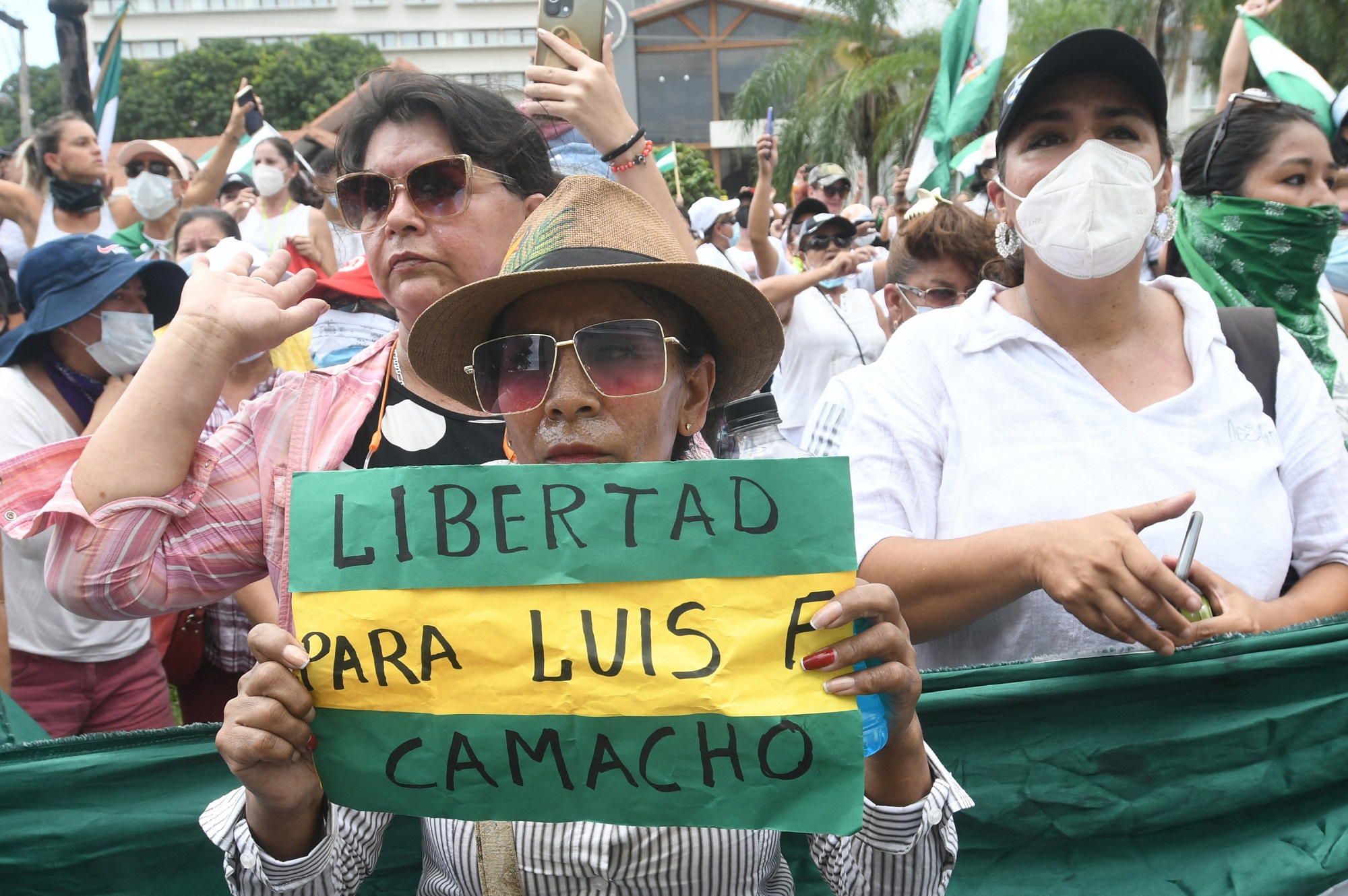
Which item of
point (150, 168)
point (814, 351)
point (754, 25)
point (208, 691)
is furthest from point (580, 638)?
point (754, 25)

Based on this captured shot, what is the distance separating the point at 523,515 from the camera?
149cm

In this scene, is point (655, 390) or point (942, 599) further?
point (942, 599)

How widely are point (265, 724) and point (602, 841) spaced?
20.4 inches

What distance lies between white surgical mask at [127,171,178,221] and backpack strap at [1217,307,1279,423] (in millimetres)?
7580

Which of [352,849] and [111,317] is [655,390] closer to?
[352,849]

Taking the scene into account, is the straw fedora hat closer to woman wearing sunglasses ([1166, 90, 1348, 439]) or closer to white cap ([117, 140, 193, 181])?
woman wearing sunglasses ([1166, 90, 1348, 439])

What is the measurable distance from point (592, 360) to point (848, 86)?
1252 inches

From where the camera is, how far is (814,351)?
605 cm

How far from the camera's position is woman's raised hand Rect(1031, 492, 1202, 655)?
1779 mm

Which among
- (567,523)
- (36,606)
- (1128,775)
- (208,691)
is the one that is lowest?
(208,691)

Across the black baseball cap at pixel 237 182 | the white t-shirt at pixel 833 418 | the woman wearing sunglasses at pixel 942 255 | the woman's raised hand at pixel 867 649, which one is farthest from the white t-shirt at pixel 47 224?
the woman's raised hand at pixel 867 649

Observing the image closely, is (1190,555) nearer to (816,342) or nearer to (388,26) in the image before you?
(816,342)

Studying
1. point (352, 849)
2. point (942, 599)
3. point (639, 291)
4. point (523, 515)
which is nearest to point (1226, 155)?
point (942, 599)

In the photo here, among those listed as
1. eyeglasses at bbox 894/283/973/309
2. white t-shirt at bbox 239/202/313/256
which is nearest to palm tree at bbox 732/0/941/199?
white t-shirt at bbox 239/202/313/256
